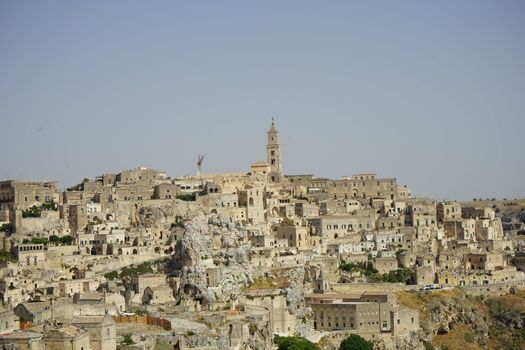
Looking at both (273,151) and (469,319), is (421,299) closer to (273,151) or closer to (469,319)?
(469,319)

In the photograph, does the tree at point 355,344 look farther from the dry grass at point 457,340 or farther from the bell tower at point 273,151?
the bell tower at point 273,151

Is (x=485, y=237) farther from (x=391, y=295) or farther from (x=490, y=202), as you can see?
(x=490, y=202)

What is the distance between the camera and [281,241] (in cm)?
7675

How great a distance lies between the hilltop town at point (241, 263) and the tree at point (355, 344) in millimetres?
1425

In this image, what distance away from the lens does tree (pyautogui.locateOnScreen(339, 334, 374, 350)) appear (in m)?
62.9

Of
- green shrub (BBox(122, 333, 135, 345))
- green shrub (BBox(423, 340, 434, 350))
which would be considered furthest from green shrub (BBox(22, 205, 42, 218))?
green shrub (BBox(122, 333, 135, 345))

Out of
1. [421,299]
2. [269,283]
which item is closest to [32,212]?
[269,283]

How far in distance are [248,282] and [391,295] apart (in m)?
8.05

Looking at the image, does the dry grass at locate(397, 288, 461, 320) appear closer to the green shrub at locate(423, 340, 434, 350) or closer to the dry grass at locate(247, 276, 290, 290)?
the green shrub at locate(423, 340, 434, 350)

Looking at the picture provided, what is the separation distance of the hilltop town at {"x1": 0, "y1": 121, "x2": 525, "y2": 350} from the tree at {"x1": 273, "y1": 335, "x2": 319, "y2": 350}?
0.69 m

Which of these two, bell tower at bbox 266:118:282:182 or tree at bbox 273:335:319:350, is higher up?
bell tower at bbox 266:118:282:182

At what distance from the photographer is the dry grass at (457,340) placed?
72125 mm

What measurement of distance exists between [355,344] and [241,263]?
871 cm

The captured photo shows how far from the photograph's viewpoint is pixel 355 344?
207 feet
